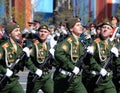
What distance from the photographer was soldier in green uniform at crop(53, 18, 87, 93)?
934cm

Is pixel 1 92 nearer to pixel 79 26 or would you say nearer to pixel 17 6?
pixel 79 26

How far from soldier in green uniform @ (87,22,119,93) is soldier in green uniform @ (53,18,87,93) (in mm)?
263

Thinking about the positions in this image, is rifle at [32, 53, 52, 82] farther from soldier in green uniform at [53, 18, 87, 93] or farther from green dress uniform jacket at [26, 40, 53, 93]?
soldier in green uniform at [53, 18, 87, 93]

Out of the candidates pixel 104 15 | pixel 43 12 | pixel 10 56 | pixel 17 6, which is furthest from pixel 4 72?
pixel 104 15

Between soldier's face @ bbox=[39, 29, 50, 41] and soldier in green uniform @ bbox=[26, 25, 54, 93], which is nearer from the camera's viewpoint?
soldier in green uniform @ bbox=[26, 25, 54, 93]

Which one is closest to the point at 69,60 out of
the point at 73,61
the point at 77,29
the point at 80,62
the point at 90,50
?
the point at 73,61

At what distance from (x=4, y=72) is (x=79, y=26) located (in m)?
1.58

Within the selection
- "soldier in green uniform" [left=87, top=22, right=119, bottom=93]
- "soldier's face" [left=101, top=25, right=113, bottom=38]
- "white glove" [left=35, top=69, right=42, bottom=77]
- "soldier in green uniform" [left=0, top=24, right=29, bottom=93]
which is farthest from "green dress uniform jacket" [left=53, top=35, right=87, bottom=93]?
"soldier in green uniform" [left=0, top=24, right=29, bottom=93]

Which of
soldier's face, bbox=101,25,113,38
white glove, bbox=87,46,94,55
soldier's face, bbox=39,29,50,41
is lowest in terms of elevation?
white glove, bbox=87,46,94,55

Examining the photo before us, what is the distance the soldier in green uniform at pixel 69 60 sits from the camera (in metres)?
9.34

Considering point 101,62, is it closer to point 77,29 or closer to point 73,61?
point 73,61

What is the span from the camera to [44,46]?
10.4 meters

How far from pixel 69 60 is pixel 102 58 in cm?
63

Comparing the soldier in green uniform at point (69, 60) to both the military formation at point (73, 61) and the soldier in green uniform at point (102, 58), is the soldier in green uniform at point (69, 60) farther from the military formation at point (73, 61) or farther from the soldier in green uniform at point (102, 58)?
the soldier in green uniform at point (102, 58)
